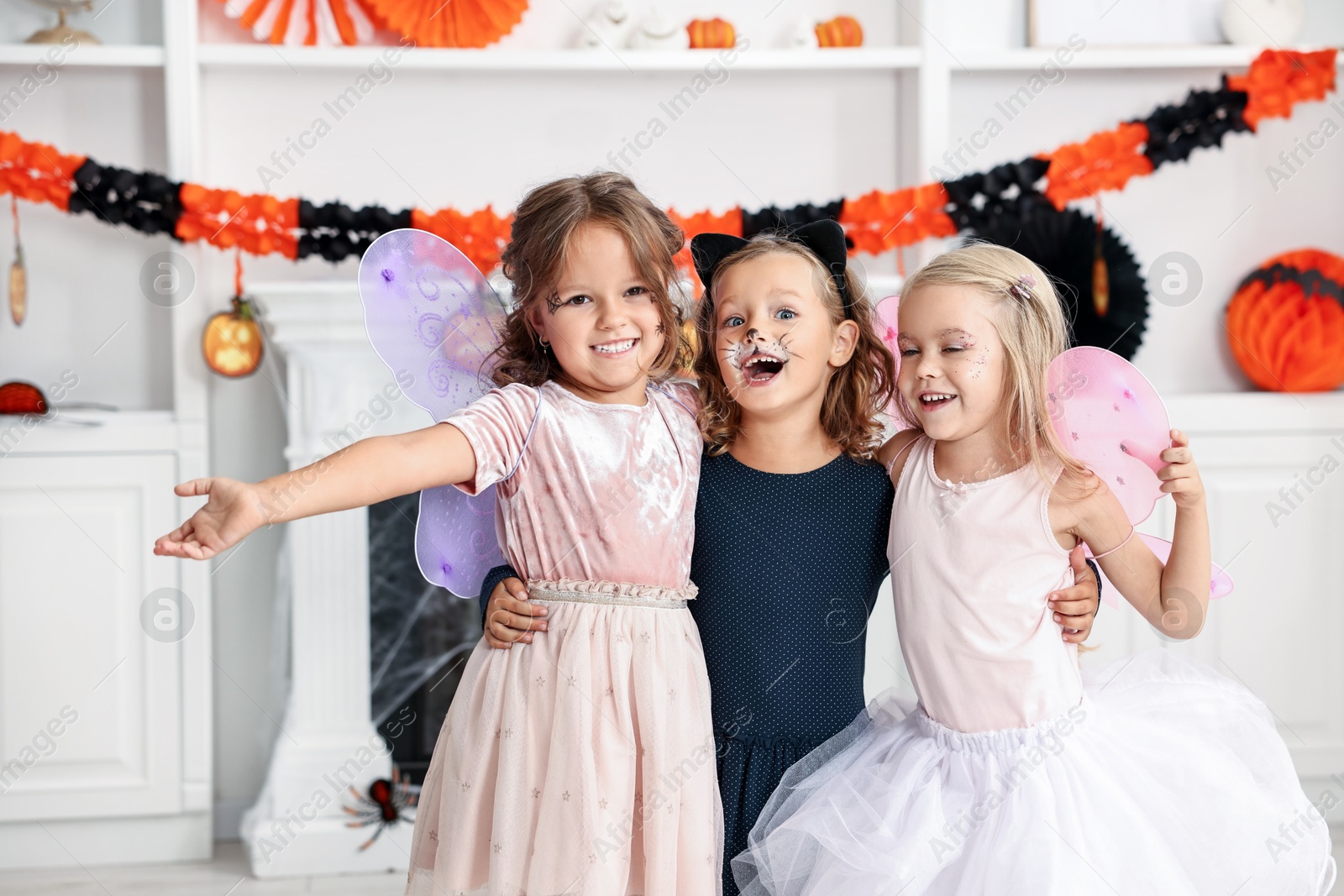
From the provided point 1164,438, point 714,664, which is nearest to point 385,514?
point 714,664

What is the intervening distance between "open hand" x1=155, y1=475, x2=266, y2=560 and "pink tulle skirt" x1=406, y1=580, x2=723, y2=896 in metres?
0.36

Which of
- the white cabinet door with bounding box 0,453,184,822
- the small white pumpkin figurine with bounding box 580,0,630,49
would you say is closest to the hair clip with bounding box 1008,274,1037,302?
the small white pumpkin figurine with bounding box 580,0,630,49

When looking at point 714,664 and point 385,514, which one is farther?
point 385,514

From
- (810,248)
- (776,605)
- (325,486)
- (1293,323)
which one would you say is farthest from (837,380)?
(1293,323)

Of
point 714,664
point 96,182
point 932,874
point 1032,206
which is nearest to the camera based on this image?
point 932,874

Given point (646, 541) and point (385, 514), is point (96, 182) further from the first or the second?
point (646, 541)

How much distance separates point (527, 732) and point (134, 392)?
160 cm

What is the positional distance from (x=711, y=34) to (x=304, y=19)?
84 cm

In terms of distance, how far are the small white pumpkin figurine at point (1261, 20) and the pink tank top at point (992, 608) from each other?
5.46 ft

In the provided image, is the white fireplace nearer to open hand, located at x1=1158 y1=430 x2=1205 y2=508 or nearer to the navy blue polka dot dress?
the navy blue polka dot dress

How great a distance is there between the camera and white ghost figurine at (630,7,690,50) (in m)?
2.19

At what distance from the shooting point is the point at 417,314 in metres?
1.25

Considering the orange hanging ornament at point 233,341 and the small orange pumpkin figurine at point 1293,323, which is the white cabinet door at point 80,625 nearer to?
the orange hanging ornament at point 233,341

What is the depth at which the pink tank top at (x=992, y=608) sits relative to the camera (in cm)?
114
